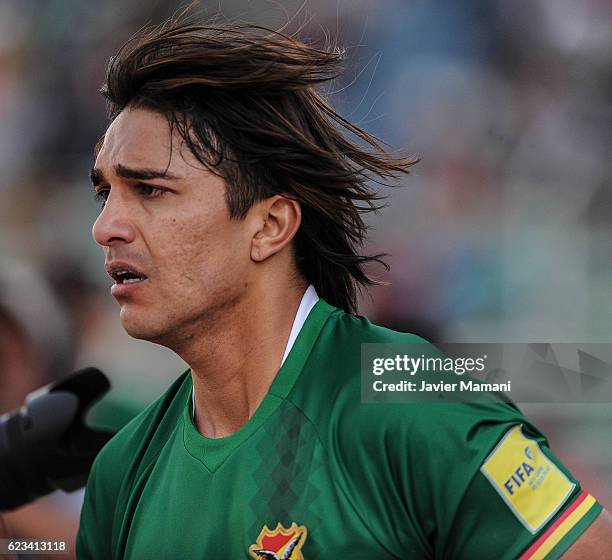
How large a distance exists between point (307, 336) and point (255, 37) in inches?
22.6

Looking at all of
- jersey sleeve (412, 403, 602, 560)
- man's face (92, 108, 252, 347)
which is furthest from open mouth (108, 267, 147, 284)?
jersey sleeve (412, 403, 602, 560)

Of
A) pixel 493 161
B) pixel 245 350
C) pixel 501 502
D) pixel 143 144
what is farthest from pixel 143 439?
pixel 493 161

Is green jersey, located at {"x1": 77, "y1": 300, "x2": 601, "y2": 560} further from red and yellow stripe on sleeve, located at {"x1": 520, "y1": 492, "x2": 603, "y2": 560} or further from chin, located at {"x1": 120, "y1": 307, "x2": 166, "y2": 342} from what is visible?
chin, located at {"x1": 120, "y1": 307, "x2": 166, "y2": 342}

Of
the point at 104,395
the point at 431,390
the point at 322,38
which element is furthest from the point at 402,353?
the point at 104,395

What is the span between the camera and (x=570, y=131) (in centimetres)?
223

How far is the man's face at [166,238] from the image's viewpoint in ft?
5.58

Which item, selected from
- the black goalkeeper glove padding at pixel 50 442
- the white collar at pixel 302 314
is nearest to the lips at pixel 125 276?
the white collar at pixel 302 314

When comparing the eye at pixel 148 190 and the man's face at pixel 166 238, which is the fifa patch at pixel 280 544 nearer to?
the man's face at pixel 166 238

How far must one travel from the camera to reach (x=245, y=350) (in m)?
1.78

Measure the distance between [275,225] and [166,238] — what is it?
213mm

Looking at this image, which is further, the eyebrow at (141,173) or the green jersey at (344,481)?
the eyebrow at (141,173)

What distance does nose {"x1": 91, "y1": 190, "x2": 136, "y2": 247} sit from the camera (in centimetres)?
170

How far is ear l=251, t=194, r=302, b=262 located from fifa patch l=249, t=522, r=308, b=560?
49 centimetres

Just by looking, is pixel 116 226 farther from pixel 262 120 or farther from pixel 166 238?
pixel 262 120
